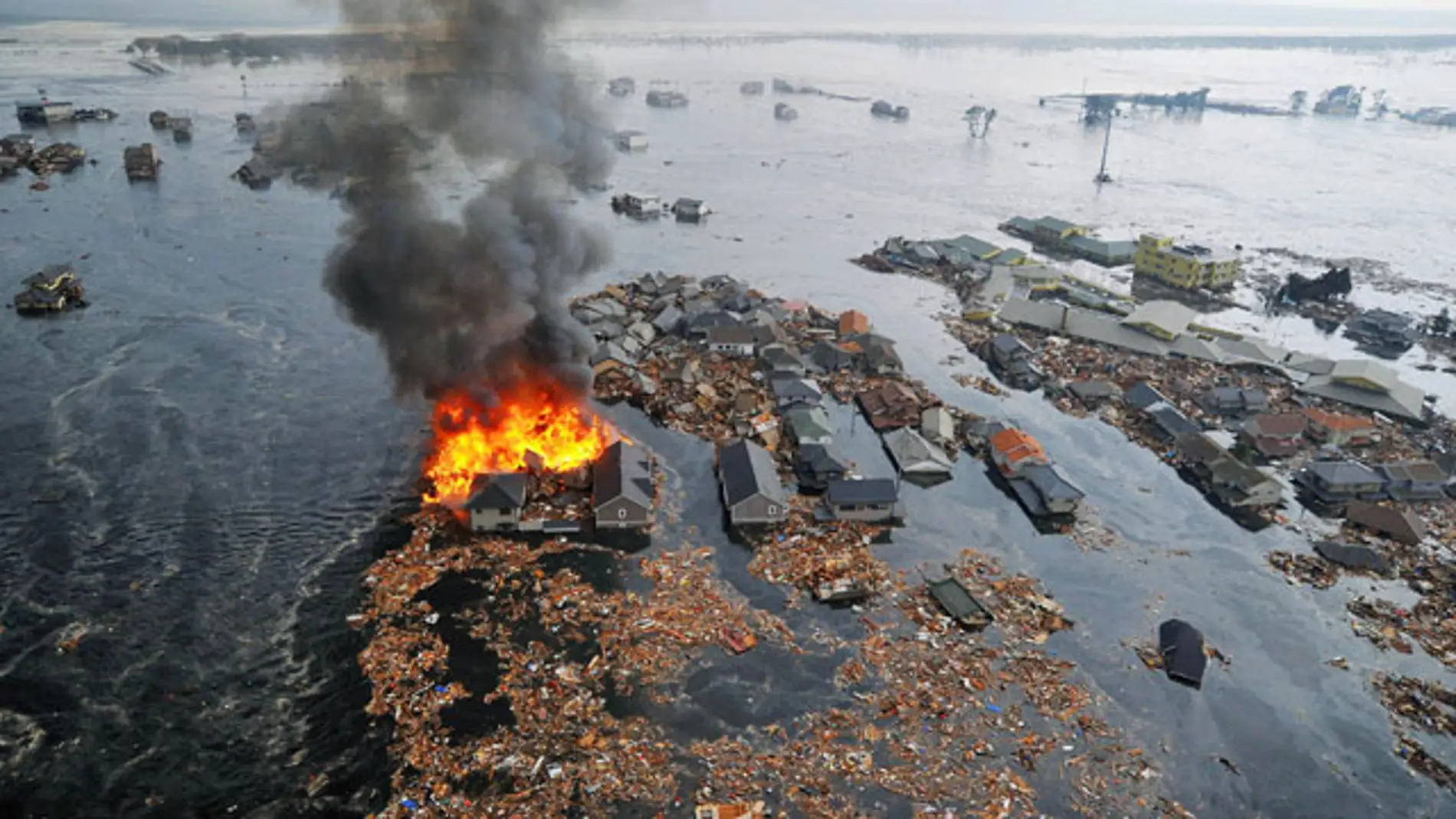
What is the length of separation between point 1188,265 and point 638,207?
40508 mm

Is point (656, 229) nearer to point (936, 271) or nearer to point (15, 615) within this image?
point (936, 271)

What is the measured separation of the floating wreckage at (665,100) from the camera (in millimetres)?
132500

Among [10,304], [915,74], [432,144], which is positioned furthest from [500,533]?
[915,74]

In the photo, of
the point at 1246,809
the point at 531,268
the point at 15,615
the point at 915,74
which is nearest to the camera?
the point at 1246,809

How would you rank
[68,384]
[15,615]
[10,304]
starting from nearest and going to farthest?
[15,615] < [68,384] < [10,304]

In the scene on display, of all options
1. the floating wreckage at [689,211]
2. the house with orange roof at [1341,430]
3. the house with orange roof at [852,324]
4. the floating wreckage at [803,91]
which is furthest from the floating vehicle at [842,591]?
the floating wreckage at [803,91]

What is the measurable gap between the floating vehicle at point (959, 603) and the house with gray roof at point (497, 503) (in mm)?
13476

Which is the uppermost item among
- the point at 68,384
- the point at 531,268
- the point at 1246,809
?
the point at 531,268

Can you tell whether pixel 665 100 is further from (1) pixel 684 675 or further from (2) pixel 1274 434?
(1) pixel 684 675

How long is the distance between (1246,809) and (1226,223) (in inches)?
2694

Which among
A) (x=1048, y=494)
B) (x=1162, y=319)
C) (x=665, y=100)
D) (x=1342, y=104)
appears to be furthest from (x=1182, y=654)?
(x=1342, y=104)

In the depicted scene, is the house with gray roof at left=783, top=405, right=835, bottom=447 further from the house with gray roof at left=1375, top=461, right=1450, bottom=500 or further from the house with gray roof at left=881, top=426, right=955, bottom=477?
the house with gray roof at left=1375, top=461, right=1450, bottom=500

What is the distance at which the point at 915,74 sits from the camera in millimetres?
191250

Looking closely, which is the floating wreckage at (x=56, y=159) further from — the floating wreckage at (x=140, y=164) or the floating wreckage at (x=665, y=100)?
the floating wreckage at (x=665, y=100)
